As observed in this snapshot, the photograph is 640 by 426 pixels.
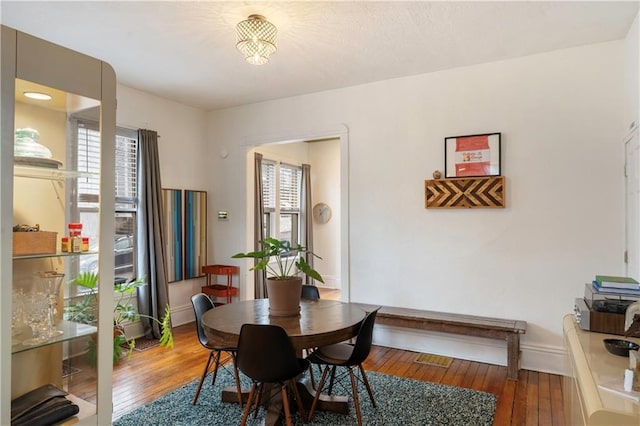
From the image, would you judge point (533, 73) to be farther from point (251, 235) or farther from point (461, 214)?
point (251, 235)

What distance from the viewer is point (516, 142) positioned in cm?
360

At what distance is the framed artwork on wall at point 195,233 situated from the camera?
509 centimetres

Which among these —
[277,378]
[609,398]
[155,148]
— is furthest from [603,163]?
[155,148]

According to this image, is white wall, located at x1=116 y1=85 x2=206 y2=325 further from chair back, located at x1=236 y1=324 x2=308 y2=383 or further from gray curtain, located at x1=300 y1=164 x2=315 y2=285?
chair back, located at x1=236 y1=324 x2=308 y2=383

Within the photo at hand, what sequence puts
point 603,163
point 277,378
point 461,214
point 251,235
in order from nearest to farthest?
1. point 277,378
2. point 603,163
3. point 461,214
4. point 251,235

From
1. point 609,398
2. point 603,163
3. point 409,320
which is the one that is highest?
point 603,163

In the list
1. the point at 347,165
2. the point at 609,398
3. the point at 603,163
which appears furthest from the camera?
the point at 347,165

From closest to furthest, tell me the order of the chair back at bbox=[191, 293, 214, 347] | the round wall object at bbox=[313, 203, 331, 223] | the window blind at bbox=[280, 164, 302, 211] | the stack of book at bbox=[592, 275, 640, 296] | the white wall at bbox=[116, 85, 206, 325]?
1. the stack of book at bbox=[592, 275, 640, 296]
2. the chair back at bbox=[191, 293, 214, 347]
3. the white wall at bbox=[116, 85, 206, 325]
4. the window blind at bbox=[280, 164, 302, 211]
5. the round wall object at bbox=[313, 203, 331, 223]

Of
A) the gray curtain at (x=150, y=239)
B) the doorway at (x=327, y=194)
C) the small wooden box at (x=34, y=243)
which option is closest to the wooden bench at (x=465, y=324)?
the gray curtain at (x=150, y=239)

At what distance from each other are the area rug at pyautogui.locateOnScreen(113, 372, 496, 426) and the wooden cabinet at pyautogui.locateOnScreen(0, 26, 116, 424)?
93 centimetres

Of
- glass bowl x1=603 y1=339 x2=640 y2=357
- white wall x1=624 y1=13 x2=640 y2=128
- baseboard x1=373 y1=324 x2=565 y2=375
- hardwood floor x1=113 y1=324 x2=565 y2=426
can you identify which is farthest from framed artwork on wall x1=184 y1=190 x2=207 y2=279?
white wall x1=624 y1=13 x2=640 y2=128

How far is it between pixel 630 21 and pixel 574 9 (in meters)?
0.56

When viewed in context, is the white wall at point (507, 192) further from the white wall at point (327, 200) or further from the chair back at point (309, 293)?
the white wall at point (327, 200)

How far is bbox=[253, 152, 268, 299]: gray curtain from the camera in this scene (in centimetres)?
544
